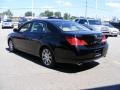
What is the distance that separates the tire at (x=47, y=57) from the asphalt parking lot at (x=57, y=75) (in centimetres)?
18

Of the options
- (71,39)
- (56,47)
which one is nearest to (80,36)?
(71,39)

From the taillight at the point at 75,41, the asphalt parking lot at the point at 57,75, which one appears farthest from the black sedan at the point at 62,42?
the asphalt parking lot at the point at 57,75

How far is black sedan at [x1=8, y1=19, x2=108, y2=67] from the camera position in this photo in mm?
7324

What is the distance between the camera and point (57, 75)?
23.7 feet

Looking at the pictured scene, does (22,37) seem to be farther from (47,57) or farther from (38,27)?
(47,57)

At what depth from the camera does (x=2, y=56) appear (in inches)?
401

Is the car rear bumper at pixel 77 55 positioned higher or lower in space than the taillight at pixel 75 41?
lower

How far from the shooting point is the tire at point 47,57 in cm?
802

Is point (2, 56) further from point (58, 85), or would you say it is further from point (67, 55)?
point (58, 85)

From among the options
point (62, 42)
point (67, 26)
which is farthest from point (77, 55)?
point (67, 26)

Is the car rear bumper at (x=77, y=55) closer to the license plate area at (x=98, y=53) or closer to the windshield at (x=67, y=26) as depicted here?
the license plate area at (x=98, y=53)

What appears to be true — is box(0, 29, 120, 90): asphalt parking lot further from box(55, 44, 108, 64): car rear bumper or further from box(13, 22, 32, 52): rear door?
box(13, 22, 32, 52): rear door

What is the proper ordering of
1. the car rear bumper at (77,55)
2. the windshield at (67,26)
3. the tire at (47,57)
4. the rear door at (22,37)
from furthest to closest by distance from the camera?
1. the rear door at (22,37)
2. the windshield at (67,26)
3. the tire at (47,57)
4. the car rear bumper at (77,55)

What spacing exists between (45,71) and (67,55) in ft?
2.94
